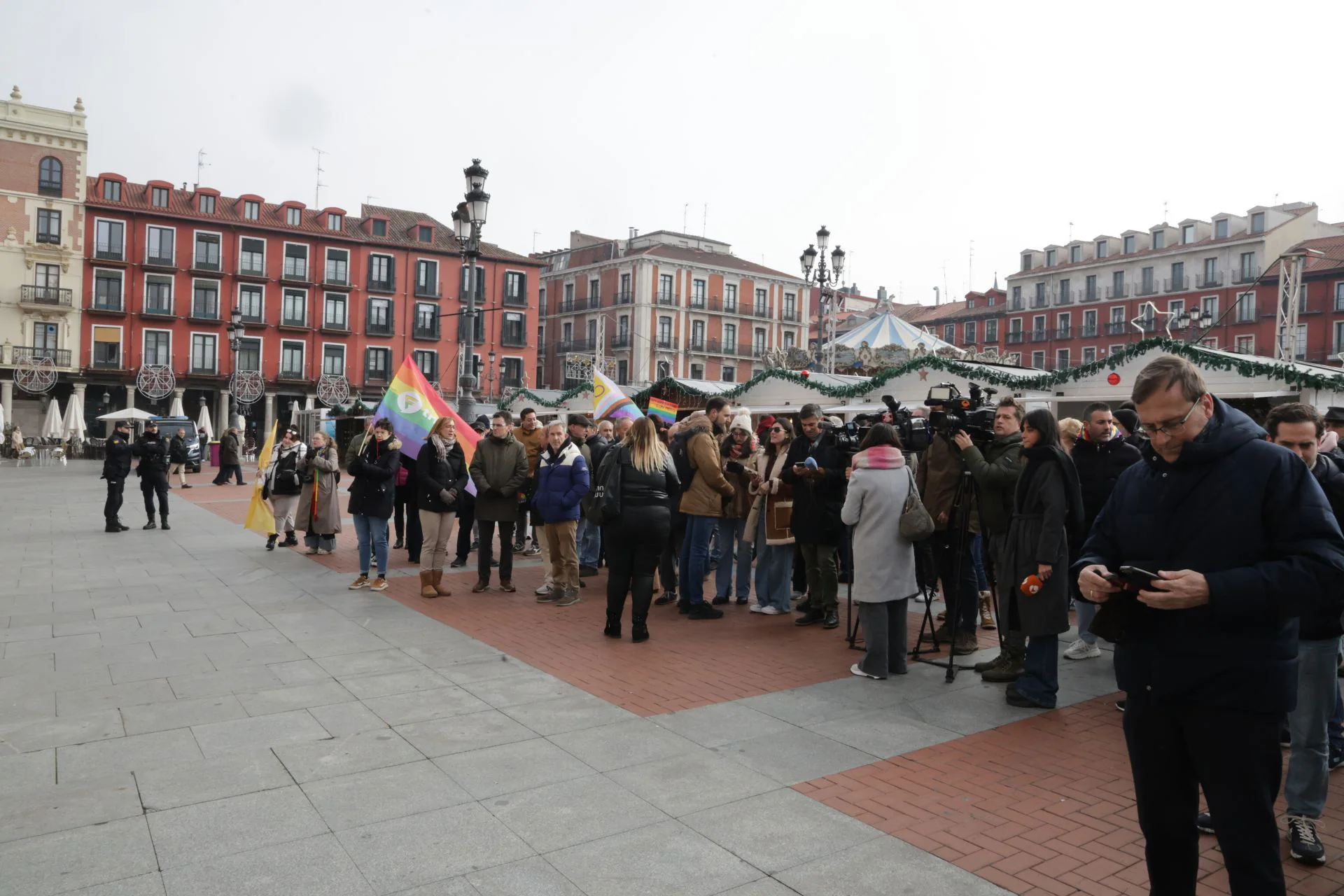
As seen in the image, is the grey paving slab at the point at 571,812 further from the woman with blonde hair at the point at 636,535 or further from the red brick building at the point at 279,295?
the red brick building at the point at 279,295

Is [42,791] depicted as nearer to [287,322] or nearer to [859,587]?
[859,587]

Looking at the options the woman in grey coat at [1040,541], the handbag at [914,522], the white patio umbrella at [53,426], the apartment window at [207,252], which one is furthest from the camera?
the apartment window at [207,252]

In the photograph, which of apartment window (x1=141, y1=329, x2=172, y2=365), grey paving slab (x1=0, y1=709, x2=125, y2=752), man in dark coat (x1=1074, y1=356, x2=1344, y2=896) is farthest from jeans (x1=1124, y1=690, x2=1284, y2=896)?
apartment window (x1=141, y1=329, x2=172, y2=365)

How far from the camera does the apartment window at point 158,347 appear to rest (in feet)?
157

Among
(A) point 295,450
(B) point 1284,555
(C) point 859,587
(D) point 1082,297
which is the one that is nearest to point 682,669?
(C) point 859,587

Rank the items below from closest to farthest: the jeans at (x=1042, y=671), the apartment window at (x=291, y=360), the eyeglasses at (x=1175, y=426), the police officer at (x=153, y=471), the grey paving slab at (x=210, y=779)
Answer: the eyeglasses at (x=1175, y=426) → the grey paving slab at (x=210, y=779) → the jeans at (x=1042, y=671) → the police officer at (x=153, y=471) → the apartment window at (x=291, y=360)

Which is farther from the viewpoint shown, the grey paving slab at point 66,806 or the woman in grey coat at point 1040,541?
the woman in grey coat at point 1040,541

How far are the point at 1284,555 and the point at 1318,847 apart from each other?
1.76m

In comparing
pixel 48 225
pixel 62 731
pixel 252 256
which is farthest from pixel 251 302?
pixel 62 731

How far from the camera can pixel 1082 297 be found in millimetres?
62562

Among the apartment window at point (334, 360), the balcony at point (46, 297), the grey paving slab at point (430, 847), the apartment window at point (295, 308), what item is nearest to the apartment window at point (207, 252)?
the apartment window at point (295, 308)

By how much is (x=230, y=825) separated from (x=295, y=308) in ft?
171

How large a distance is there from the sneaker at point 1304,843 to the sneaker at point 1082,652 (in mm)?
3141

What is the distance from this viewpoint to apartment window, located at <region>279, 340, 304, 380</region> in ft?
167
